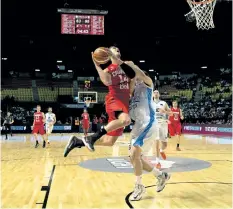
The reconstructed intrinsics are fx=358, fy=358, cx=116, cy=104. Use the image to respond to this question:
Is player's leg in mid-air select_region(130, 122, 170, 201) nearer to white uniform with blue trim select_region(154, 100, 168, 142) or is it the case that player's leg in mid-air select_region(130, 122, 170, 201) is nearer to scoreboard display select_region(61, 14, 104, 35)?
white uniform with blue trim select_region(154, 100, 168, 142)

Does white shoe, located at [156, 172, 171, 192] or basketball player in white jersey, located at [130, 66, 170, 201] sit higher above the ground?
basketball player in white jersey, located at [130, 66, 170, 201]

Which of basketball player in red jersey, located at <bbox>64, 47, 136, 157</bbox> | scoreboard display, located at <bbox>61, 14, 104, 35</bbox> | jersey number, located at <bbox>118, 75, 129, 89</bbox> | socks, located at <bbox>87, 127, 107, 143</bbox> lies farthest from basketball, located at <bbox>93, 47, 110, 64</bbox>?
scoreboard display, located at <bbox>61, 14, 104, 35</bbox>

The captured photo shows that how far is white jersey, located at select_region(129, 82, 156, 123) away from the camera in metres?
5.03

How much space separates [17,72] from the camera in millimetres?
37594

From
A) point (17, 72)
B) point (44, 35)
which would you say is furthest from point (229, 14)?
point (17, 72)

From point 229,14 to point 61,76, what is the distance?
891 inches

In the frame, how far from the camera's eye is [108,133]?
4.98 metres

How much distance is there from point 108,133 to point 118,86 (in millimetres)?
669

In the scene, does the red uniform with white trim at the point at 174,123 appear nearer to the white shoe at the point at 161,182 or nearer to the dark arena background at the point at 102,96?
the dark arena background at the point at 102,96

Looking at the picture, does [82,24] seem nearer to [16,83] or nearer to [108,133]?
[108,133]

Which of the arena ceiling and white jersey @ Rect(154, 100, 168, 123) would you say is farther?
the arena ceiling

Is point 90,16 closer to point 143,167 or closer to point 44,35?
point 44,35

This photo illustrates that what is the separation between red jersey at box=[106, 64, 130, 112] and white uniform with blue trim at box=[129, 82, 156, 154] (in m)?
0.18

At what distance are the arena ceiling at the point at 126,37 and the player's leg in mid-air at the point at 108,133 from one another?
11.4 metres
